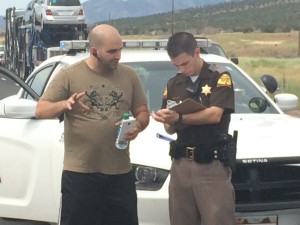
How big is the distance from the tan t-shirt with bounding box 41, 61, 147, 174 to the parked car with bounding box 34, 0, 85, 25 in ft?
60.3

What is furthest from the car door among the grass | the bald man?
the grass

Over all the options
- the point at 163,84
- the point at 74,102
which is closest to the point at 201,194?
the point at 74,102

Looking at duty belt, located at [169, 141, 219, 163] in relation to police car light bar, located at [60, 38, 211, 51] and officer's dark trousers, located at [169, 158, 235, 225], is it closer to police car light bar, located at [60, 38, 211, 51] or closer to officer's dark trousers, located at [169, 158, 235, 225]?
officer's dark trousers, located at [169, 158, 235, 225]

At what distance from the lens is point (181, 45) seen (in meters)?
3.87

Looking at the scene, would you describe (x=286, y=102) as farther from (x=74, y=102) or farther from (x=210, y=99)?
(x=74, y=102)

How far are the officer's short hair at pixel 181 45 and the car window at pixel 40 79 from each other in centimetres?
231

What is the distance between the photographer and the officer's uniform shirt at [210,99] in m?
3.89

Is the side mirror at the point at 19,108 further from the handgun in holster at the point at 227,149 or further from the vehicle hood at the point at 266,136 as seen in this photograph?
the handgun in holster at the point at 227,149

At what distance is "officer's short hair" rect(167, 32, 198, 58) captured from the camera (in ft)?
12.7

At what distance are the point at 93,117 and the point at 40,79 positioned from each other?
2.63 metres

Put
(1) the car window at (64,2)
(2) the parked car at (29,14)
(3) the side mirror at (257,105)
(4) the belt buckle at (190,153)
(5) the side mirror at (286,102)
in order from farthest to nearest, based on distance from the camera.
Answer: (2) the parked car at (29,14) → (1) the car window at (64,2) → (5) the side mirror at (286,102) → (3) the side mirror at (257,105) → (4) the belt buckle at (190,153)

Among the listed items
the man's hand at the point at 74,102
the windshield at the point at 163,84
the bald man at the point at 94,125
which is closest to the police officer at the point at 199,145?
the bald man at the point at 94,125

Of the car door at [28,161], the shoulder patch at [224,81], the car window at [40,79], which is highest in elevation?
the shoulder patch at [224,81]

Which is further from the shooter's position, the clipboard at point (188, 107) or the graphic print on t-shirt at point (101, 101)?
the graphic print on t-shirt at point (101, 101)
